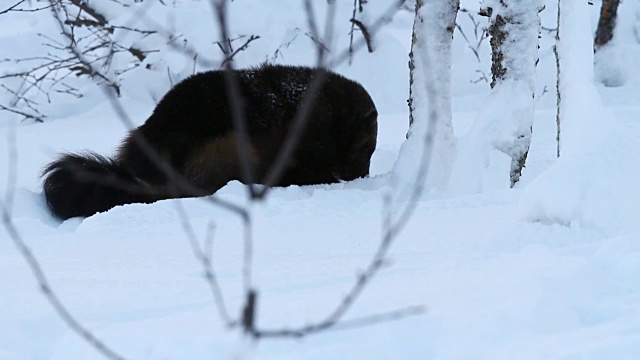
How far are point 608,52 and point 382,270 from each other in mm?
6881

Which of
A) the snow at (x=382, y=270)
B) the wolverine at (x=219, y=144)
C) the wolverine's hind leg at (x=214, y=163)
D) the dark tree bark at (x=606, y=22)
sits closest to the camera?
the snow at (x=382, y=270)

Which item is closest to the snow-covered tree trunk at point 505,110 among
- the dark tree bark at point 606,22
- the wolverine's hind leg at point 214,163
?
the wolverine's hind leg at point 214,163

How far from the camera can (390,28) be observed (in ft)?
32.1

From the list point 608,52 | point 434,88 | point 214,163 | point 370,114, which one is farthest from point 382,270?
point 608,52

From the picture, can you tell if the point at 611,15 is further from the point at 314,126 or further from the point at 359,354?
the point at 359,354

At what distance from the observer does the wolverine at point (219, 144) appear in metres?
4.76

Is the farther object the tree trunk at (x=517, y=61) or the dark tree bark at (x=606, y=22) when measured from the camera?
the dark tree bark at (x=606, y=22)

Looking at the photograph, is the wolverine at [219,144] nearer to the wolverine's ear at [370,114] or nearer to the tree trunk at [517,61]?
the wolverine's ear at [370,114]

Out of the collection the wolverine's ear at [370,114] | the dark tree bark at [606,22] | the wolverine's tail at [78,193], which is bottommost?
the wolverine's tail at [78,193]

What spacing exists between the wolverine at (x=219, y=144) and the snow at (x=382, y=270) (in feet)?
0.83

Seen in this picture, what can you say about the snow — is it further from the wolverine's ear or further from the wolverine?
the wolverine's ear

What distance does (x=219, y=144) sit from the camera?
16.4ft

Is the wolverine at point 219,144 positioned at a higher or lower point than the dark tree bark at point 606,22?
lower

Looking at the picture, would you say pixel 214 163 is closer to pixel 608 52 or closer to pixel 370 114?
pixel 370 114
